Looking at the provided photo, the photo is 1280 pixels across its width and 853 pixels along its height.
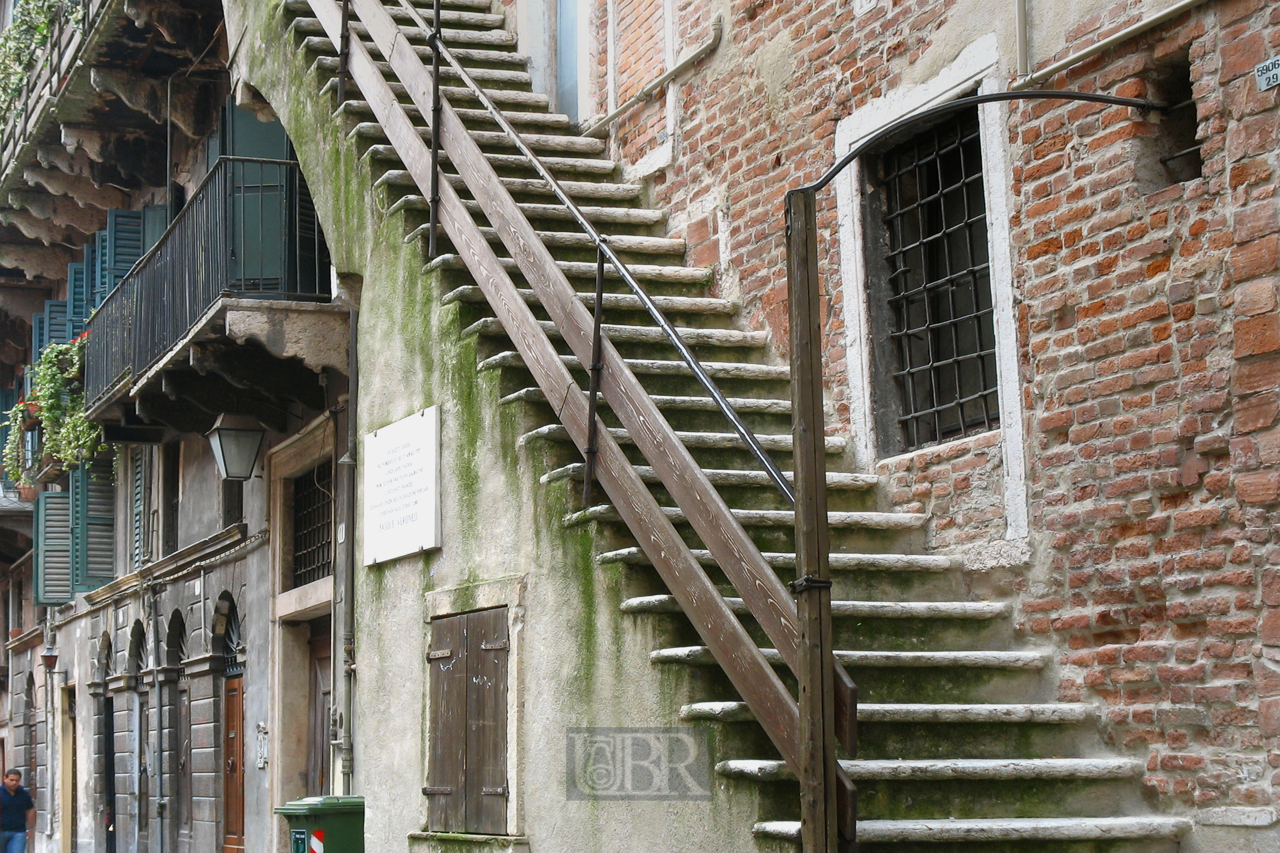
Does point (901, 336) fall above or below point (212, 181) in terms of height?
below

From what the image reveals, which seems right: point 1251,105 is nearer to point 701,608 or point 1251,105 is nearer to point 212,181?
point 701,608

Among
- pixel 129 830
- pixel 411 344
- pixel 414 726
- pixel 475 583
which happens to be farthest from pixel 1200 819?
pixel 129 830

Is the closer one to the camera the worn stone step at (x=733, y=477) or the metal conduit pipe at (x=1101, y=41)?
the metal conduit pipe at (x=1101, y=41)

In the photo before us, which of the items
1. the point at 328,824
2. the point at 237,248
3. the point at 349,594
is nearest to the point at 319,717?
the point at 349,594

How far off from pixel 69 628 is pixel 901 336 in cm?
1574

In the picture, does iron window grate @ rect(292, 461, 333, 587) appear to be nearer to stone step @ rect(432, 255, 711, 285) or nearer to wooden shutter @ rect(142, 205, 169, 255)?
stone step @ rect(432, 255, 711, 285)

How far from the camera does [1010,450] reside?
621 centimetres

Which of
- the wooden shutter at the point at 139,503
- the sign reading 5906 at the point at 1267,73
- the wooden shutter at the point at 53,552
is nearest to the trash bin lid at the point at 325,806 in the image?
the sign reading 5906 at the point at 1267,73

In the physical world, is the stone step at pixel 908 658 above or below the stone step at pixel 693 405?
below

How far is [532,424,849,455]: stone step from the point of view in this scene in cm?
636

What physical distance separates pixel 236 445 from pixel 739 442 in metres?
6.47

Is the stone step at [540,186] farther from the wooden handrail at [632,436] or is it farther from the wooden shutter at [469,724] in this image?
the wooden shutter at [469,724]

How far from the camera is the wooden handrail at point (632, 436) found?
4910 mm

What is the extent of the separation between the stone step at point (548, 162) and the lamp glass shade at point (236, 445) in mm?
4083
